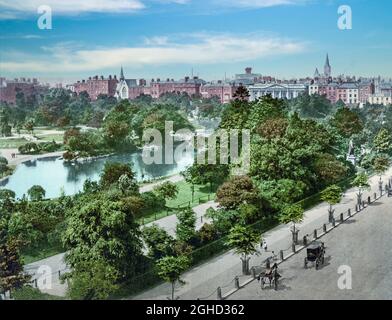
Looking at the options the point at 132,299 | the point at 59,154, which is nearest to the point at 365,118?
the point at 59,154

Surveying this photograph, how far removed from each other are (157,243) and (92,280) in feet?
5.20

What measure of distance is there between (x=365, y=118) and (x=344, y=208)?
876cm

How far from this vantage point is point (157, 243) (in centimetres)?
863

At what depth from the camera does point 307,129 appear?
14.7 metres

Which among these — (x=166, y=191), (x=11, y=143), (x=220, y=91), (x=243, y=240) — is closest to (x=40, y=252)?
(x=166, y=191)

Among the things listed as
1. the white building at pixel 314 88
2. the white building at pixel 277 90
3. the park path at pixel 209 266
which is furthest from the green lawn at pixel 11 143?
the white building at pixel 314 88

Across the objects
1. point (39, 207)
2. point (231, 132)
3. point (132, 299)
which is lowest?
point (132, 299)

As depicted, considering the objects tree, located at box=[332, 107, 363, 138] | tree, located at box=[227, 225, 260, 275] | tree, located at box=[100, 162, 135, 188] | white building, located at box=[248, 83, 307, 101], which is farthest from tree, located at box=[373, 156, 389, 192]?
tree, located at box=[227, 225, 260, 275]

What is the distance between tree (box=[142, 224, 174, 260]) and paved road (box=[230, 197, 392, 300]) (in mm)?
1437

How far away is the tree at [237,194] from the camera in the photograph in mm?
10375

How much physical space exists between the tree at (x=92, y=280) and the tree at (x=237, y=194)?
11.1 ft

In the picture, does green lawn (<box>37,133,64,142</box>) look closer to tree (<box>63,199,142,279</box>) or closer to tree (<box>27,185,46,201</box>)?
tree (<box>27,185,46,201</box>)
